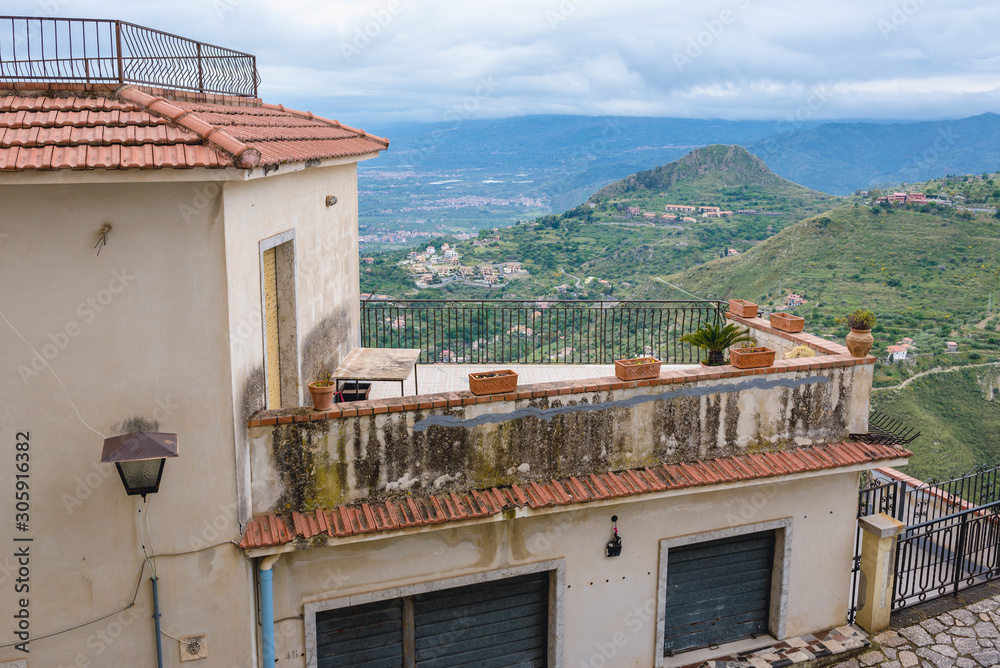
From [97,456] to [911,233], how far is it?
43.4 m

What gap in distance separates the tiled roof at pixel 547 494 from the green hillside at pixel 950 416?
1395cm

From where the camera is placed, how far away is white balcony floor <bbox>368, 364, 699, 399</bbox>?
11125mm

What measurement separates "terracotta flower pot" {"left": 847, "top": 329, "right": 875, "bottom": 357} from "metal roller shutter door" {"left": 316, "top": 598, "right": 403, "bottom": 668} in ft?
21.0

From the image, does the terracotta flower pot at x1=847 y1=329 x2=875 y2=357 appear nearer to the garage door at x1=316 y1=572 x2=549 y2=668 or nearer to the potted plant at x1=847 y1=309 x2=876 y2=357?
the potted plant at x1=847 y1=309 x2=876 y2=357

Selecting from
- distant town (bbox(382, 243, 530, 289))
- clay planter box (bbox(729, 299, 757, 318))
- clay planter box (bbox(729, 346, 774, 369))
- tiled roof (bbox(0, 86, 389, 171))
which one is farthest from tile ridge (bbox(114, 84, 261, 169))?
distant town (bbox(382, 243, 530, 289))

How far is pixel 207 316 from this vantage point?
6.16 m

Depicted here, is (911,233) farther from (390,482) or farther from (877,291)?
(390,482)

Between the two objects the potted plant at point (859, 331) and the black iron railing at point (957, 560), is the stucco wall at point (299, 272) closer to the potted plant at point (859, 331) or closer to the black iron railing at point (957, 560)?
the potted plant at point (859, 331)

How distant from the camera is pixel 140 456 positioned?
5824 millimetres

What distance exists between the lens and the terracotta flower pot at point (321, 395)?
708 centimetres

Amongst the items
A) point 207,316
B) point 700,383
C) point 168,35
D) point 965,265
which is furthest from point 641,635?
point 965,265

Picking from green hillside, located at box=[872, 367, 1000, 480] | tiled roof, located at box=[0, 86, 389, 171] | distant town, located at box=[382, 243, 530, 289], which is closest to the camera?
tiled roof, located at box=[0, 86, 389, 171]

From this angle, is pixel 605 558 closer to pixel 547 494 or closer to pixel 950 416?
pixel 547 494

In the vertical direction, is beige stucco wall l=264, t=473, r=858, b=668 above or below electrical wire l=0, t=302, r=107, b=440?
below
